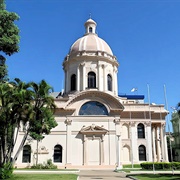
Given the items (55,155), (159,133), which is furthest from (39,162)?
(159,133)

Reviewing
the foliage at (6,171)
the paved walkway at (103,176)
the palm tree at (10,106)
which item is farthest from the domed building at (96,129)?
the foliage at (6,171)

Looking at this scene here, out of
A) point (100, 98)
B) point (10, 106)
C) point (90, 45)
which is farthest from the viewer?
point (90, 45)

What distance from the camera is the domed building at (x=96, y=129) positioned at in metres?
38.6

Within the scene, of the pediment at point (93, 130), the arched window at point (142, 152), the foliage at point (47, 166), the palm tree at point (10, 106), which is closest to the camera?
the palm tree at point (10, 106)

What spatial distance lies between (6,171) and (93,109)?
22.5m

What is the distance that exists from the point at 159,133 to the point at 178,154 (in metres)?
24.7

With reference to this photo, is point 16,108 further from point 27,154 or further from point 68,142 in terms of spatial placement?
point 27,154

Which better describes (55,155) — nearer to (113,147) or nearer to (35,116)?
(113,147)

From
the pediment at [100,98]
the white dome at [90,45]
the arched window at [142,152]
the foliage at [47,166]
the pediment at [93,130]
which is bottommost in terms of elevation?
the foliage at [47,166]

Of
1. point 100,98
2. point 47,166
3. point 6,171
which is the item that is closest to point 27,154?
point 47,166

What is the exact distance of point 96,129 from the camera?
1559 inches

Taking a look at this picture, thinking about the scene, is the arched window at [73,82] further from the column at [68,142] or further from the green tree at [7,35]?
the green tree at [7,35]

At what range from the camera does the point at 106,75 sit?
46.3m

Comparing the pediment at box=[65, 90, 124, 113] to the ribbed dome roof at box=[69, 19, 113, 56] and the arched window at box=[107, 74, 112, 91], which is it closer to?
the arched window at box=[107, 74, 112, 91]
